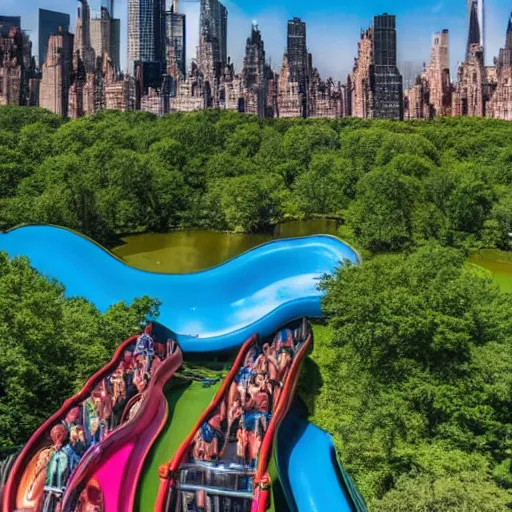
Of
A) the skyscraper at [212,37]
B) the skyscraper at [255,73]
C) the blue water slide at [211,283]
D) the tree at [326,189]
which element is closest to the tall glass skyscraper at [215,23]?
the skyscraper at [212,37]

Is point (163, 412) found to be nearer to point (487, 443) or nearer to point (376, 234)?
point (487, 443)

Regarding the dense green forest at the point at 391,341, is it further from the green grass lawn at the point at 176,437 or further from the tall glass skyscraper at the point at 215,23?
the tall glass skyscraper at the point at 215,23

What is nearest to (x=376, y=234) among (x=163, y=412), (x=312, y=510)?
(x=163, y=412)

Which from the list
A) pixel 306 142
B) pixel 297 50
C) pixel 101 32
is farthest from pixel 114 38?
pixel 306 142

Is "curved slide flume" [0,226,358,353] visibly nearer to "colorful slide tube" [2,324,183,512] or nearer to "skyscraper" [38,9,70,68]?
"colorful slide tube" [2,324,183,512]

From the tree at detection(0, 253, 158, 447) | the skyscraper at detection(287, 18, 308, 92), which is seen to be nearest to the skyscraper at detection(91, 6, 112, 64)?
the skyscraper at detection(287, 18, 308, 92)

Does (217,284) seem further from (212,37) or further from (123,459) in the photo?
(212,37)
